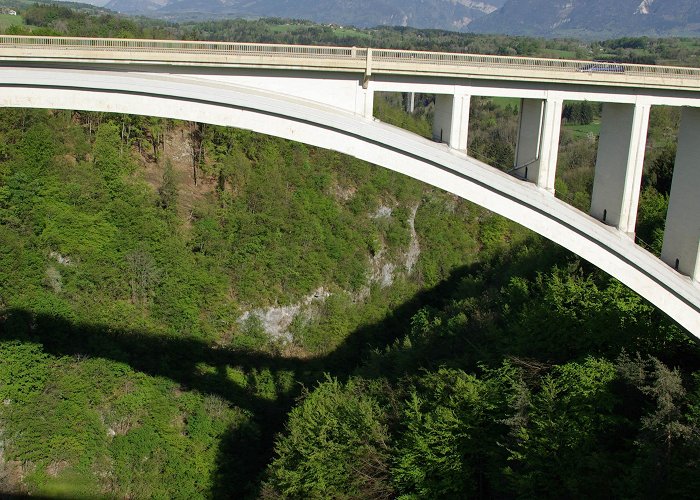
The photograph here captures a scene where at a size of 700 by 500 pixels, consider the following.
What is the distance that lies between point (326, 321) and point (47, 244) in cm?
1278

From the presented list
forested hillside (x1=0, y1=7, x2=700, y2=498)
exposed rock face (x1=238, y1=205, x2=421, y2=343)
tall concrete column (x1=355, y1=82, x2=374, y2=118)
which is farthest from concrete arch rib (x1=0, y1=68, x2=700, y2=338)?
exposed rock face (x1=238, y1=205, x2=421, y2=343)

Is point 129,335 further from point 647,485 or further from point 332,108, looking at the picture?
point 647,485

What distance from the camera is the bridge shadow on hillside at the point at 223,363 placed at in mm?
25766

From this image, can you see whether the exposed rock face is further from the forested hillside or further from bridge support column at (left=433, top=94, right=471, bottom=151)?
bridge support column at (left=433, top=94, right=471, bottom=151)

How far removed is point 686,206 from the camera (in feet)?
46.5

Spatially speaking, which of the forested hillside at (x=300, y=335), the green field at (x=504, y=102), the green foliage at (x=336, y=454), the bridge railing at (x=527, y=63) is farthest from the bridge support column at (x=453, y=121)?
the green field at (x=504, y=102)

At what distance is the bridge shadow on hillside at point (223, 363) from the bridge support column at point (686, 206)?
8710 millimetres

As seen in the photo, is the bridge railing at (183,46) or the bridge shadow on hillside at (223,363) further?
the bridge shadow on hillside at (223,363)

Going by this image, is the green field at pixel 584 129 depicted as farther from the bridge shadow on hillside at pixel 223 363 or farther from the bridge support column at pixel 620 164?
the bridge support column at pixel 620 164

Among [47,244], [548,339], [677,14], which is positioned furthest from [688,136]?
[677,14]

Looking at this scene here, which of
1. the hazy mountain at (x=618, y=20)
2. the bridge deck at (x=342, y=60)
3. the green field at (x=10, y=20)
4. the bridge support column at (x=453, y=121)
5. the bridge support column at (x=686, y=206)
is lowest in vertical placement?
the bridge support column at (x=686, y=206)

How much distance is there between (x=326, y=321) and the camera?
3447 centimetres

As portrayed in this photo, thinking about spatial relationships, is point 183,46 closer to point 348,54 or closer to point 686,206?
point 348,54

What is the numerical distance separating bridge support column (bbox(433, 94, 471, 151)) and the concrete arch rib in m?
0.26
